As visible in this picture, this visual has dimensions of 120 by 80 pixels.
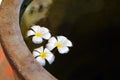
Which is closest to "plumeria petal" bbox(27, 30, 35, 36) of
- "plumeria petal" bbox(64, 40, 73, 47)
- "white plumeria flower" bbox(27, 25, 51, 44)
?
"white plumeria flower" bbox(27, 25, 51, 44)

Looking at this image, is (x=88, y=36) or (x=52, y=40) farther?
(x=88, y=36)

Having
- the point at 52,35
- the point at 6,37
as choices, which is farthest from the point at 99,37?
the point at 6,37

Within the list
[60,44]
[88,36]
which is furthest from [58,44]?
[88,36]

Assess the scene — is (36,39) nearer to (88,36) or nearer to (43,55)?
(43,55)

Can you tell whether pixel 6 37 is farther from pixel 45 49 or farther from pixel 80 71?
pixel 80 71

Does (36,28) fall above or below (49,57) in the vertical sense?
above

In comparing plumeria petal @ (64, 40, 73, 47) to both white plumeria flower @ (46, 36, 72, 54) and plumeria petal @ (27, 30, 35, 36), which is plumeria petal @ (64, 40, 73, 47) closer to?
white plumeria flower @ (46, 36, 72, 54)

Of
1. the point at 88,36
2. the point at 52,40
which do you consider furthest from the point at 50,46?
the point at 88,36
